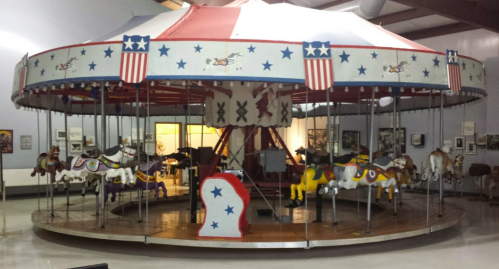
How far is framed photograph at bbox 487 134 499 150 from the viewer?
1309 cm

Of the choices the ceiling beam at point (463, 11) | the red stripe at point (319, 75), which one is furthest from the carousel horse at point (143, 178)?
the ceiling beam at point (463, 11)

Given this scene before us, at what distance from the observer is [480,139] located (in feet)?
44.5

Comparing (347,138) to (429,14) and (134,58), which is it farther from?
(134,58)

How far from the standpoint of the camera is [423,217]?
8.22 meters

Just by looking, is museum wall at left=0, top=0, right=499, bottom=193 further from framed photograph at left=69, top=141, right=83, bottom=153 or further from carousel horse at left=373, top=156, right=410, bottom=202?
carousel horse at left=373, top=156, right=410, bottom=202

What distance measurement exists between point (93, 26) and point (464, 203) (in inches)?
469

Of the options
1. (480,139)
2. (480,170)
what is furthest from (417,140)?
(480,170)

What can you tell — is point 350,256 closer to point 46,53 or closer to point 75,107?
point 46,53

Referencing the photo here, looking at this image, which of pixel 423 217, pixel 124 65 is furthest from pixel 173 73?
pixel 423 217

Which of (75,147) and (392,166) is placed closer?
(392,166)

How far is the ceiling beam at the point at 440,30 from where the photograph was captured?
46.9ft

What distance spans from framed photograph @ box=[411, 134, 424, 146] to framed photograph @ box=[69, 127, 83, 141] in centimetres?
1039

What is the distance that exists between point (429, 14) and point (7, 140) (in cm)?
1251

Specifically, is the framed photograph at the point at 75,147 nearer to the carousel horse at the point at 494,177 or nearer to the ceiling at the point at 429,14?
the ceiling at the point at 429,14
